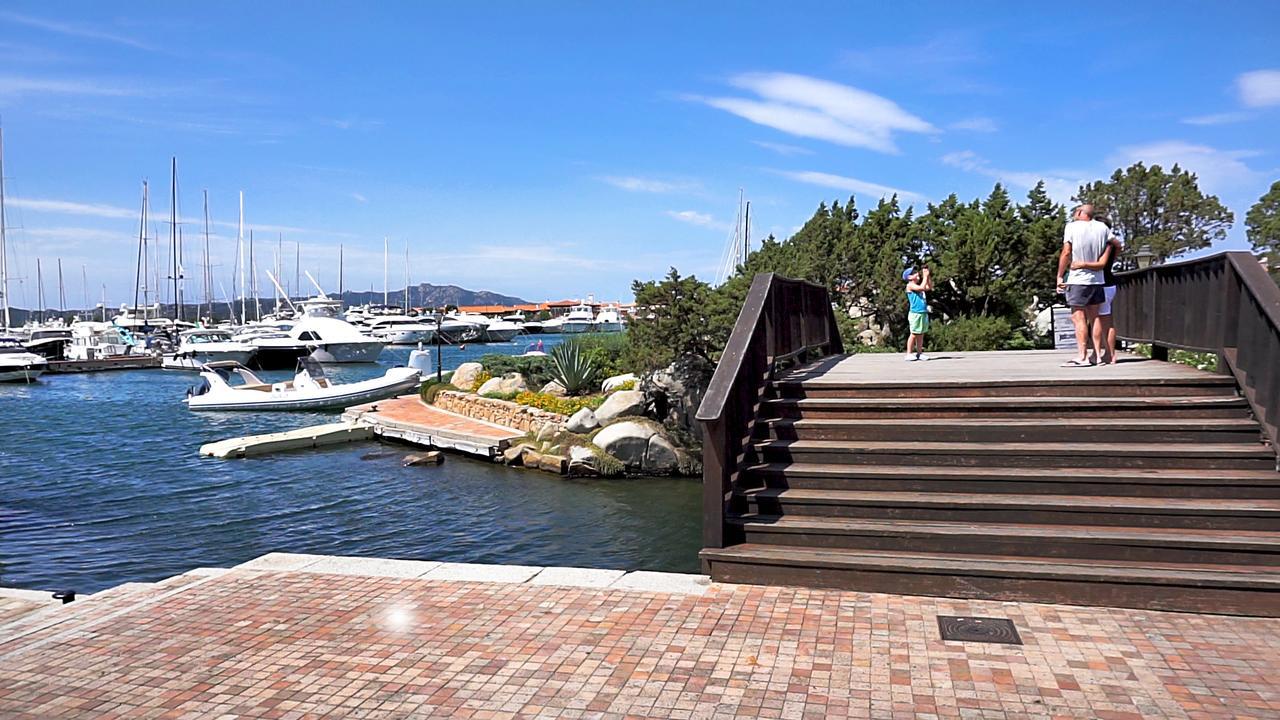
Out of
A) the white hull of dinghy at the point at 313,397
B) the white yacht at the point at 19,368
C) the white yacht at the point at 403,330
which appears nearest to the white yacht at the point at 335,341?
the white yacht at the point at 19,368

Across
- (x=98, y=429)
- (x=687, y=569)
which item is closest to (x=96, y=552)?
(x=687, y=569)

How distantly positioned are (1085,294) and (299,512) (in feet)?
39.5

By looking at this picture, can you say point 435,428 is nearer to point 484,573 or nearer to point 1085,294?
point 484,573

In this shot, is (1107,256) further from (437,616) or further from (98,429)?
(98,429)

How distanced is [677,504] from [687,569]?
3.62 m

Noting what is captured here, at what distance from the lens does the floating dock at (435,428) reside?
1845 cm

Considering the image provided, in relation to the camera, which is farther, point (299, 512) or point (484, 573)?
point (299, 512)

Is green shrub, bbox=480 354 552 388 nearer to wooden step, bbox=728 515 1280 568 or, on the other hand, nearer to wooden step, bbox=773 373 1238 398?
wooden step, bbox=773 373 1238 398

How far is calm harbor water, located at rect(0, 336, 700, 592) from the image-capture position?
11562 mm

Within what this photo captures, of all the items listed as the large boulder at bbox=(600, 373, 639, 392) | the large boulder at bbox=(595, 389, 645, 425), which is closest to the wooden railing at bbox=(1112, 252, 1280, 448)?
the large boulder at bbox=(595, 389, 645, 425)

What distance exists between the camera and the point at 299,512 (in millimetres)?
14344

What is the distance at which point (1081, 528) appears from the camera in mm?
5770

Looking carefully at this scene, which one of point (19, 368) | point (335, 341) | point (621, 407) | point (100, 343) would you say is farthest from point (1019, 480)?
point (100, 343)

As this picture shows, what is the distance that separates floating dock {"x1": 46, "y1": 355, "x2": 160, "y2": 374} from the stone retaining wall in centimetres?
4185
